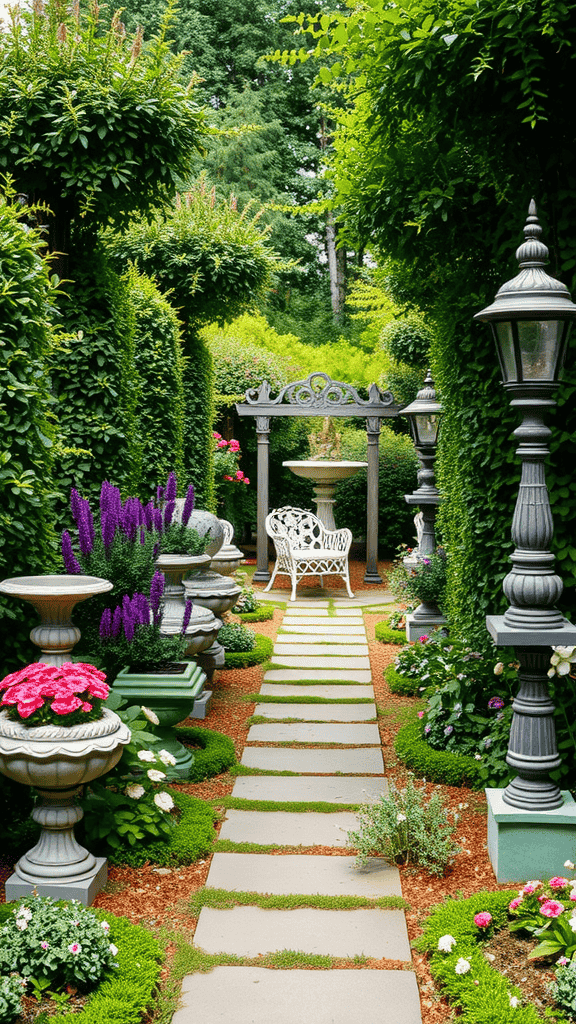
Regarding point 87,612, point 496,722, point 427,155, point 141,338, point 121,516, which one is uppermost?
point 427,155

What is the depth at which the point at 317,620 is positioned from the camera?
866 cm

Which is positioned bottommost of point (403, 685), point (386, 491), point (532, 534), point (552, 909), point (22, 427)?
point (403, 685)

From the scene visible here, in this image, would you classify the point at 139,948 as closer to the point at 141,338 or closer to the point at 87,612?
the point at 87,612

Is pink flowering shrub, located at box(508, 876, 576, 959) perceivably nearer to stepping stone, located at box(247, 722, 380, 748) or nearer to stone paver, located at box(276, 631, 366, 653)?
stepping stone, located at box(247, 722, 380, 748)

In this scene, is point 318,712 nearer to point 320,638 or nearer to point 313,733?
point 313,733

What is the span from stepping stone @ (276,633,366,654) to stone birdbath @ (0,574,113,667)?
14.9ft

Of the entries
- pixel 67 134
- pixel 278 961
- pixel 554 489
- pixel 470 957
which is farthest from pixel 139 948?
pixel 67 134

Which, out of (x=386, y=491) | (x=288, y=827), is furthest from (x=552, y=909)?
(x=386, y=491)

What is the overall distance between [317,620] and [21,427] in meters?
5.83

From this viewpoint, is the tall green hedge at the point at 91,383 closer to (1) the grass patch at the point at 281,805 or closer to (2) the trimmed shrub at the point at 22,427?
(2) the trimmed shrub at the point at 22,427

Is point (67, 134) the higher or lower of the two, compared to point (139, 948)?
higher

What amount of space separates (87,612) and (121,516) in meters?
0.50

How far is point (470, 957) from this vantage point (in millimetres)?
2457

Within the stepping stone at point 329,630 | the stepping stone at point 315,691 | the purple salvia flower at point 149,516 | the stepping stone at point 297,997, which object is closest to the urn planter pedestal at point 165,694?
the purple salvia flower at point 149,516
